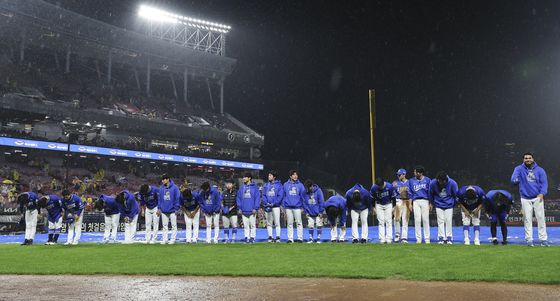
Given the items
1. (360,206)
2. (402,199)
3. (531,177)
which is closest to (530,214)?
(531,177)

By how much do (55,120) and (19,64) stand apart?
758 cm

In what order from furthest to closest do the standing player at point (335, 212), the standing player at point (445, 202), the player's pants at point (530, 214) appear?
the standing player at point (335, 212)
the standing player at point (445, 202)
the player's pants at point (530, 214)

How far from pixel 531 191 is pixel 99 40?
1724 inches

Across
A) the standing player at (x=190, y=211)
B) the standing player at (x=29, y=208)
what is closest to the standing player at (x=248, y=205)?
the standing player at (x=190, y=211)

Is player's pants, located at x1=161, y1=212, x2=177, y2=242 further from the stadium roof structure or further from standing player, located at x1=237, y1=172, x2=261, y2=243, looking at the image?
the stadium roof structure

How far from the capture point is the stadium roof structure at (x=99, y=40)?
41219 millimetres

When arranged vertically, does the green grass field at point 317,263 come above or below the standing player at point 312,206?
below

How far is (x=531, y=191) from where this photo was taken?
1155 cm

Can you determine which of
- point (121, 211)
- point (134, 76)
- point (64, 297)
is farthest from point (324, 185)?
point (64, 297)

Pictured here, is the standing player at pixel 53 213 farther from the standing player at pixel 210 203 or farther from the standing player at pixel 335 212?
the standing player at pixel 335 212

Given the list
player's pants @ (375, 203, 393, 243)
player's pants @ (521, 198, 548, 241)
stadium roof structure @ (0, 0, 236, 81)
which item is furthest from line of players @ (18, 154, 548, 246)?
stadium roof structure @ (0, 0, 236, 81)

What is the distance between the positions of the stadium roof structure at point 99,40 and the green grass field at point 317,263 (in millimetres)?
35131

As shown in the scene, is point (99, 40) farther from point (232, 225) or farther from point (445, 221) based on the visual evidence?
point (445, 221)

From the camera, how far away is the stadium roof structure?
135ft
